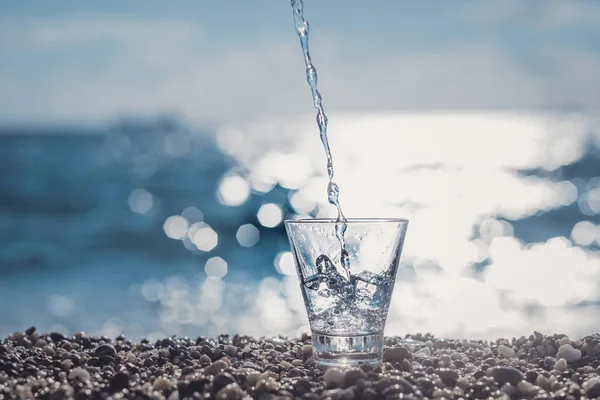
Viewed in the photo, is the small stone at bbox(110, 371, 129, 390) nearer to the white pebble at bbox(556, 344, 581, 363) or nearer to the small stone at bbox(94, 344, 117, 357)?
the small stone at bbox(94, 344, 117, 357)

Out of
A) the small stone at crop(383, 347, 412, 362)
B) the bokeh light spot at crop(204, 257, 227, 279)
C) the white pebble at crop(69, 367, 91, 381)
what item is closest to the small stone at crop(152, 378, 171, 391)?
the white pebble at crop(69, 367, 91, 381)

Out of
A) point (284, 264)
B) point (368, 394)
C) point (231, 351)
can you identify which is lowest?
point (368, 394)

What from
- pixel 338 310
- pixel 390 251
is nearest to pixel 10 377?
pixel 338 310

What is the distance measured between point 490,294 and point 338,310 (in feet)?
22.9

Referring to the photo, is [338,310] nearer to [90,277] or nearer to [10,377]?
[10,377]

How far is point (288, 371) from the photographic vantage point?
11.1 feet

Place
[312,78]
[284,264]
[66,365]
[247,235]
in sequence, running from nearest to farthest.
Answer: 1. [66,365]
2. [312,78]
3. [284,264]
4. [247,235]

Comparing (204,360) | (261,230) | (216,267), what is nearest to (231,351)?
(204,360)

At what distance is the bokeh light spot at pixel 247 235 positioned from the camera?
53.5ft

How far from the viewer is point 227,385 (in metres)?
2.95

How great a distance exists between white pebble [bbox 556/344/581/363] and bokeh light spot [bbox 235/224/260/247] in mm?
12533

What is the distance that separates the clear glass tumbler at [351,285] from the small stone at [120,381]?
0.84m

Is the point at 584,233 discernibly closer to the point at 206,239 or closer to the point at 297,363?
the point at 206,239

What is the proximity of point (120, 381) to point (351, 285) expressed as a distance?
3.41ft
